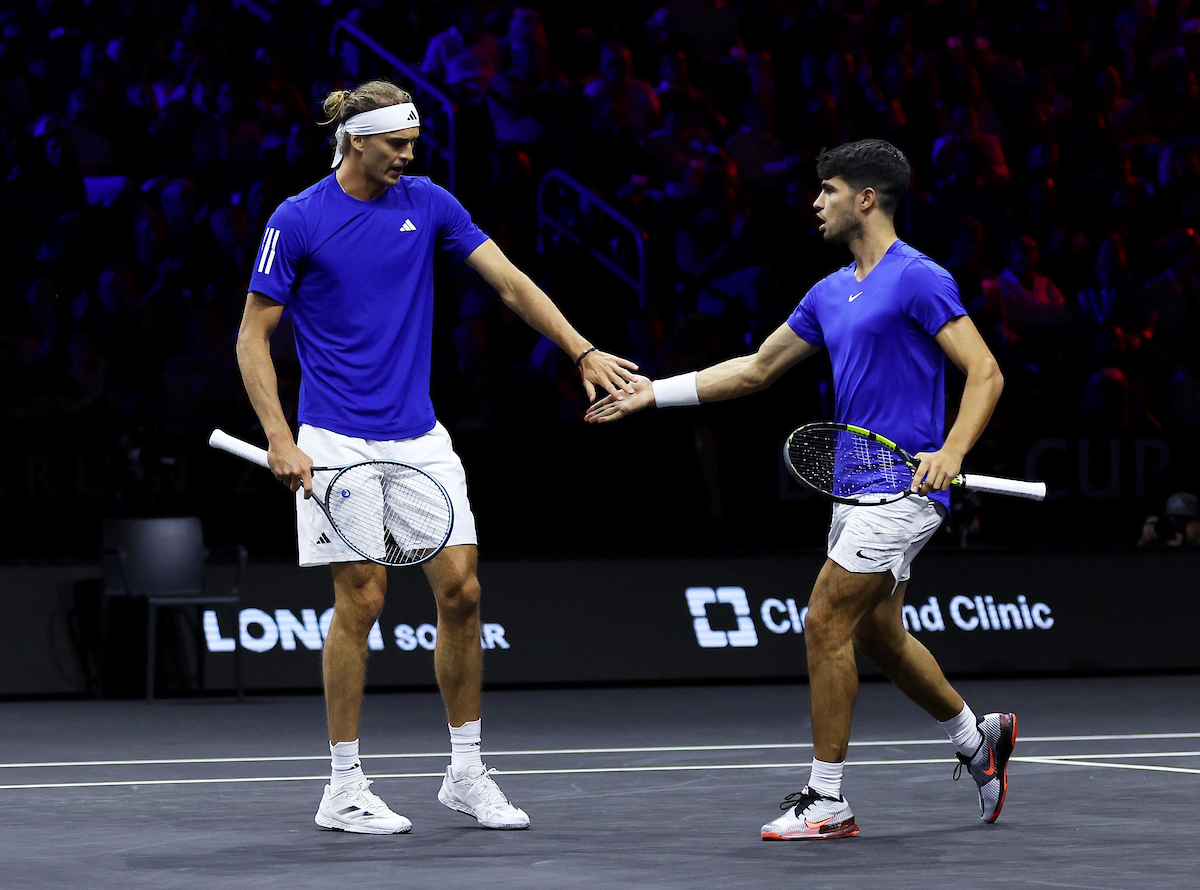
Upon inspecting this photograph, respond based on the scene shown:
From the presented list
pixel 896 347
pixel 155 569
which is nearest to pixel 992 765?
pixel 896 347

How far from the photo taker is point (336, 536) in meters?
4.77

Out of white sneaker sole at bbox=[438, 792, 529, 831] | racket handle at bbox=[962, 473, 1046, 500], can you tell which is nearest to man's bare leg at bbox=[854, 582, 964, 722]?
racket handle at bbox=[962, 473, 1046, 500]

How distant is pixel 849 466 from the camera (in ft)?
15.4

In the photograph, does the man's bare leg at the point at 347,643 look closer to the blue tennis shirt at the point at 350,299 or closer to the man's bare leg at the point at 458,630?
the man's bare leg at the point at 458,630

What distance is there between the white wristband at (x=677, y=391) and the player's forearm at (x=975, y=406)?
879mm

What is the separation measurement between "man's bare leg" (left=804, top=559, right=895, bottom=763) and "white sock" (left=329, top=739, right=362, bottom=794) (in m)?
1.26

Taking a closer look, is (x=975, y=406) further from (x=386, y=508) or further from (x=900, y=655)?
(x=386, y=508)

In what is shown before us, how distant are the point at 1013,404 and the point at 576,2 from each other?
14.0 ft

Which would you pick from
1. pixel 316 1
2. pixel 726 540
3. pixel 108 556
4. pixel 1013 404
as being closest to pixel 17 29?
pixel 316 1

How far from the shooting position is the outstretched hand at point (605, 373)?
4980 millimetres

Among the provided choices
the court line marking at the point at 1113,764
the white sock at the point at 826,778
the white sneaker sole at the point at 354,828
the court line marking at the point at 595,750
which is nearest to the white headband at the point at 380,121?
the white sneaker sole at the point at 354,828

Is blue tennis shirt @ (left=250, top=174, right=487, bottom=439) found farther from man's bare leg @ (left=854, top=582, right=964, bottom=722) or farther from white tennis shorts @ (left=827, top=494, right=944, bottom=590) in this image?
man's bare leg @ (left=854, top=582, right=964, bottom=722)

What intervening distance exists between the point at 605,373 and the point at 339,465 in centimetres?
80

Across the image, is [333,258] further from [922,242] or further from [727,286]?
[922,242]
